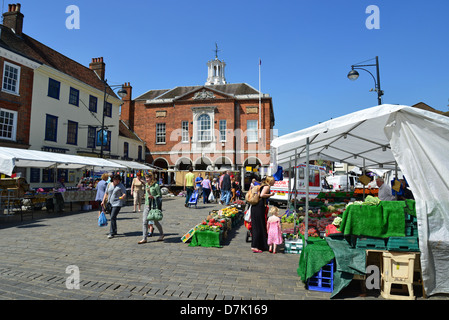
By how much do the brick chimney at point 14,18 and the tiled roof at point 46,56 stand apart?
0.51 meters

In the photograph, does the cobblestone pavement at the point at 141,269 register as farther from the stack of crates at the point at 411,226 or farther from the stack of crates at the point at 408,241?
the stack of crates at the point at 411,226

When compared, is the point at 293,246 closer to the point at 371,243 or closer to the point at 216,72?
the point at 371,243

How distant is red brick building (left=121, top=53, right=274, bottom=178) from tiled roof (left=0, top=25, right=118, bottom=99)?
7.62 meters

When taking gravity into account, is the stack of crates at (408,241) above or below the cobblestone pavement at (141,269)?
above

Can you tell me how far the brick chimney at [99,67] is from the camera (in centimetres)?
2818

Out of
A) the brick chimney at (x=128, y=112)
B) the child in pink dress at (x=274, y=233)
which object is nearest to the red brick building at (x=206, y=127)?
the brick chimney at (x=128, y=112)


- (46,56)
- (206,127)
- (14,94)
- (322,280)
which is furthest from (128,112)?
(322,280)

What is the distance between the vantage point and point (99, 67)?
1114 inches

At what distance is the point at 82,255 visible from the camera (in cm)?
600

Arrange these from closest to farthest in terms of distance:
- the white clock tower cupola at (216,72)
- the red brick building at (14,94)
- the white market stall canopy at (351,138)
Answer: the white market stall canopy at (351,138), the red brick building at (14,94), the white clock tower cupola at (216,72)

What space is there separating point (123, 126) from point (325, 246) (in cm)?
3286

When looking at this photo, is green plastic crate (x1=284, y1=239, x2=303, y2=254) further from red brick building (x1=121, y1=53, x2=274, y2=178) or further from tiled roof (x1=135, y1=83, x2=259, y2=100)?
tiled roof (x1=135, y1=83, x2=259, y2=100)

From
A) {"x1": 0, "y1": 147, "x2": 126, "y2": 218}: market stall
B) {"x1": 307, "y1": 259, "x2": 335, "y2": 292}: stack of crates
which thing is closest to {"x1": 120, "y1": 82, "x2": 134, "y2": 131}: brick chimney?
{"x1": 0, "y1": 147, "x2": 126, "y2": 218}: market stall
